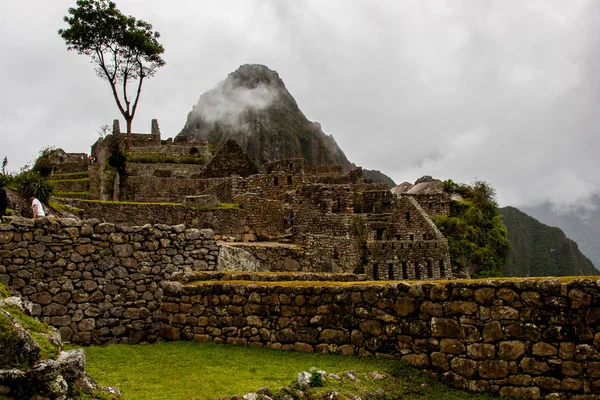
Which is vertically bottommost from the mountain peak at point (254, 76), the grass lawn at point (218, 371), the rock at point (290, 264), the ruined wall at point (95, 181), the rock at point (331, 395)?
the rock at point (331, 395)

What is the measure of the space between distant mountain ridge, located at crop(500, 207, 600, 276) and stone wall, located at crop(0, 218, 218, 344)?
25675mm

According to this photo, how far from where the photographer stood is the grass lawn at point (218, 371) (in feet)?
20.2

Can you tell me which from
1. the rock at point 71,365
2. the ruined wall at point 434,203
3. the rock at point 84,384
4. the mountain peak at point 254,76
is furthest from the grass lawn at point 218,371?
the mountain peak at point 254,76

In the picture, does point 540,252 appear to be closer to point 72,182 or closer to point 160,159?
point 160,159

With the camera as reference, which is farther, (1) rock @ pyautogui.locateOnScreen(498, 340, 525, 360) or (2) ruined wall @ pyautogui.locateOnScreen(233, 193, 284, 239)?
(2) ruined wall @ pyautogui.locateOnScreen(233, 193, 284, 239)

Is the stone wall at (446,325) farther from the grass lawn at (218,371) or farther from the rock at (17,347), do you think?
the rock at (17,347)

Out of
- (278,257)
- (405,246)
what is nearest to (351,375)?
(278,257)

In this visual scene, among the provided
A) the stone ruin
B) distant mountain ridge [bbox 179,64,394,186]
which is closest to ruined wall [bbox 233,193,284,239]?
the stone ruin

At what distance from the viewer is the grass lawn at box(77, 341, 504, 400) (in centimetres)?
614

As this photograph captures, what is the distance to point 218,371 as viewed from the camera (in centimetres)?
698

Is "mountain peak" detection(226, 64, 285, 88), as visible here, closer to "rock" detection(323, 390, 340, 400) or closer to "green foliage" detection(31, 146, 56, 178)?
"green foliage" detection(31, 146, 56, 178)

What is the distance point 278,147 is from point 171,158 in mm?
57818

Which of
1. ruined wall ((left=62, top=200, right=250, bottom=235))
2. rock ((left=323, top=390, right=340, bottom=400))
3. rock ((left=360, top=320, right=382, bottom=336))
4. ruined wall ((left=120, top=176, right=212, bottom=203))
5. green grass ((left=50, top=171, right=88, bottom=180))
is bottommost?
rock ((left=323, top=390, right=340, bottom=400))

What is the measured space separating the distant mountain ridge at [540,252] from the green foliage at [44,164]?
122 ft
